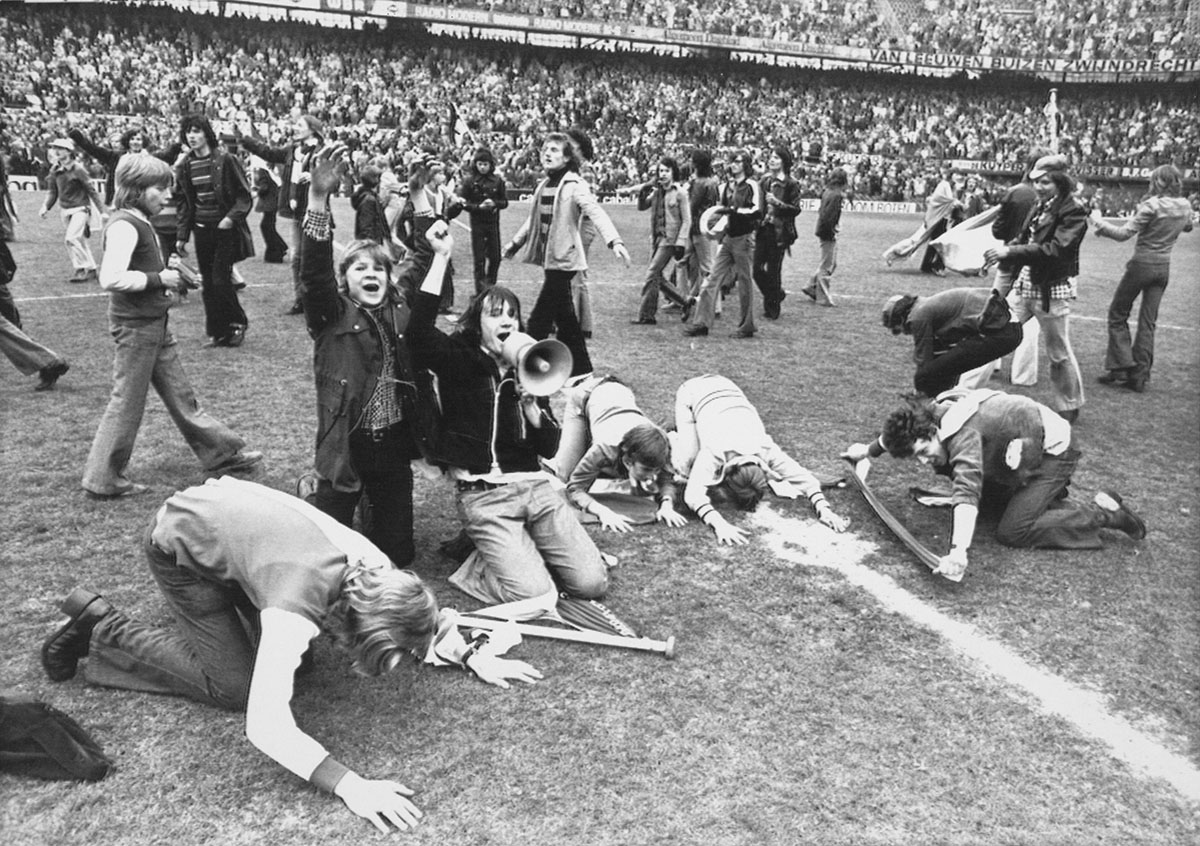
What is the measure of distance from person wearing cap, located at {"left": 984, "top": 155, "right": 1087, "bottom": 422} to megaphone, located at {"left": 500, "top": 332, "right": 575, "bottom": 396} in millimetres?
4266

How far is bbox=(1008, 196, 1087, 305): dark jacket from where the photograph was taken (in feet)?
22.5

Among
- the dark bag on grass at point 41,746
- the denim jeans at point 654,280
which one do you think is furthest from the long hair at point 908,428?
the denim jeans at point 654,280

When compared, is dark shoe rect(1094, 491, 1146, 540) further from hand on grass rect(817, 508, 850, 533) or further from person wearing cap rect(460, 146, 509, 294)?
person wearing cap rect(460, 146, 509, 294)

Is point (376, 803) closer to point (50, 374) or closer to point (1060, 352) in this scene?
point (50, 374)

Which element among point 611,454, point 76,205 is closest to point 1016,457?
point 611,454

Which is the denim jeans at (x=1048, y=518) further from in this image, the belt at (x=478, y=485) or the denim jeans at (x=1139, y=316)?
the denim jeans at (x=1139, y=316)

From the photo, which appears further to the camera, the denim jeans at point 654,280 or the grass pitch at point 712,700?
the denim jeans at point 654,280

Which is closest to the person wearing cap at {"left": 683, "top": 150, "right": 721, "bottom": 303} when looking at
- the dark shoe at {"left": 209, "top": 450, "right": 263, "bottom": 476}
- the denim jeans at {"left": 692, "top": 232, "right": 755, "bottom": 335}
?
the denim jeans at {"left": 692, "top": 232, "right": 755, "bottom": 335}

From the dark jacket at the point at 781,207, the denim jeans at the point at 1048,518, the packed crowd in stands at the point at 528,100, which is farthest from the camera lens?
the packed crowd in stands at the point at 528,100

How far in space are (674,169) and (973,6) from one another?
1569 inches

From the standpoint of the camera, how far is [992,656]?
398cm

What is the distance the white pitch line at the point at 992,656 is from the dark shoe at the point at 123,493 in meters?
3.51

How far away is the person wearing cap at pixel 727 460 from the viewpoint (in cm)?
528

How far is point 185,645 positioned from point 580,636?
5.04ft
